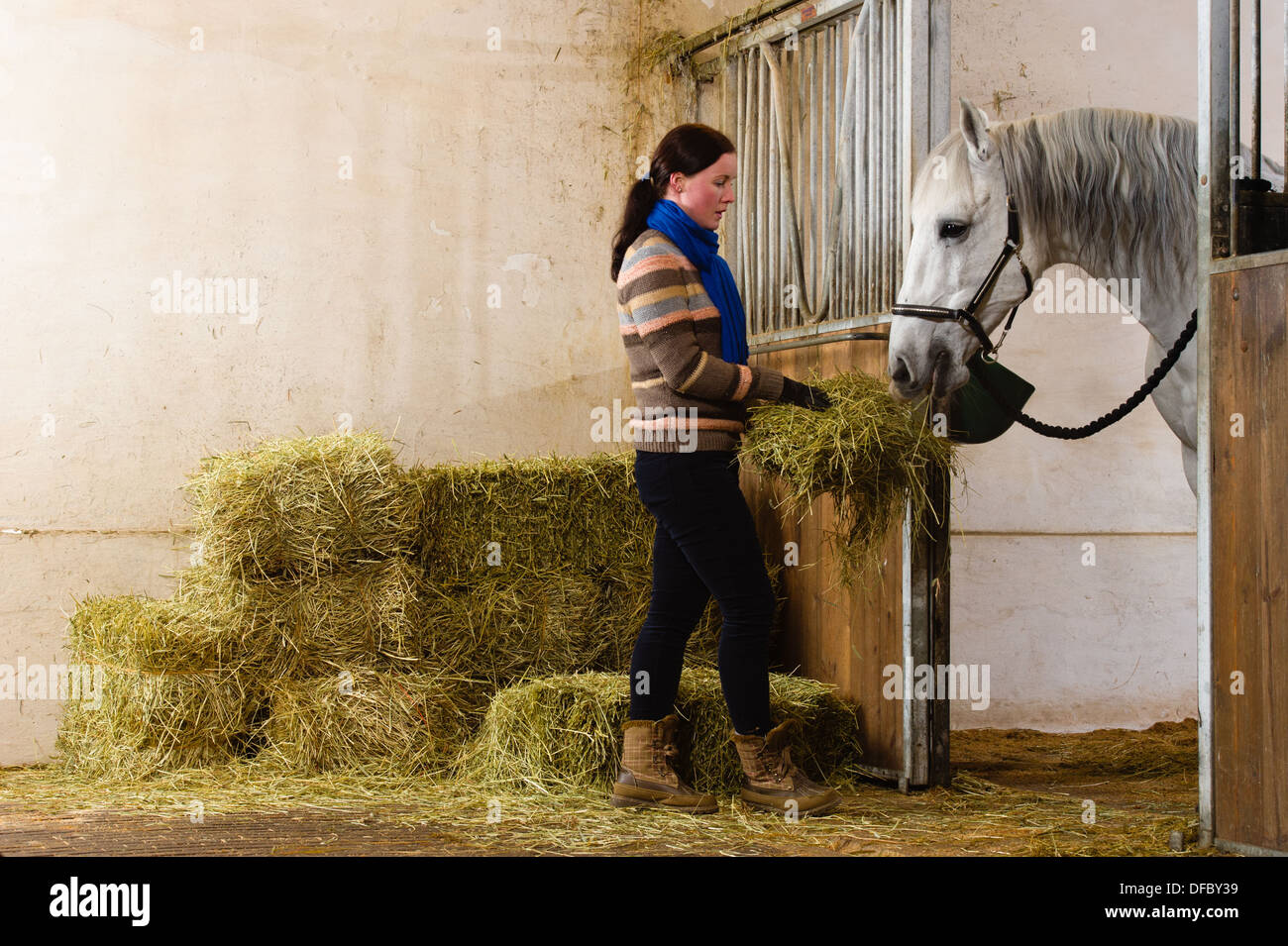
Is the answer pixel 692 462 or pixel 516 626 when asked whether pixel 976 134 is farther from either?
pixel 516 626

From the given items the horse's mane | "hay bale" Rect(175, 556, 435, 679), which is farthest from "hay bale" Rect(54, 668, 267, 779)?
the horse's mane

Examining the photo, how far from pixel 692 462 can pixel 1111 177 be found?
127 cm

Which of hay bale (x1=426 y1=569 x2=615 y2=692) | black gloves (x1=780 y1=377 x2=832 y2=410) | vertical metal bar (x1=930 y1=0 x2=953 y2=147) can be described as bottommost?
hay bale (x1=426 y1=569 x2=615 y2=692)

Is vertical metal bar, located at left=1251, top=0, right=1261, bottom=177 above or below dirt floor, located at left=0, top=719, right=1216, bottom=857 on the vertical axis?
above

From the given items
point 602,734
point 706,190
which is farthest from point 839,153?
point 602,734

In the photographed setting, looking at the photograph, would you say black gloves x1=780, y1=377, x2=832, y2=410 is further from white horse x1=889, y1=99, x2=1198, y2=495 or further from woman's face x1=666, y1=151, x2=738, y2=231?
woman's face x1=666, y1=151, x2=738, y2=231

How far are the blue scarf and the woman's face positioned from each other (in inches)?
0.8

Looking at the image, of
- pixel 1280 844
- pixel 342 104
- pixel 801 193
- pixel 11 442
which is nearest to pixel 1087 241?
pixel 801 193

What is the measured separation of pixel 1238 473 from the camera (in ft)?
7.65

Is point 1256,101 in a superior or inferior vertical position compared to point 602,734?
superior

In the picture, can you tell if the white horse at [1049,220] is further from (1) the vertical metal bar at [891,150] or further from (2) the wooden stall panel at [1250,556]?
(2) the wooden stall panel at [1250,556]

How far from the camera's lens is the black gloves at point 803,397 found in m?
2.76

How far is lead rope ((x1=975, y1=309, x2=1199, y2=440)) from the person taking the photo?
2.73m

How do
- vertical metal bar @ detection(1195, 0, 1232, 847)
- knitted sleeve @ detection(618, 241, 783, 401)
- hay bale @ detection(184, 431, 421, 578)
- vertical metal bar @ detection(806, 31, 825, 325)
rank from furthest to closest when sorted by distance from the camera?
1. vertical metal bar @ detection(806, 31, 825, 325)
2. hay bale @ detection(184, 431, 421, 578)
3. knitted sleeve @ detection(618, 241, 783, 401)
4. vertical metal bar @ detection(1195, 0, 1232, 847)
